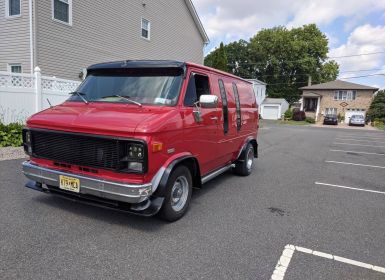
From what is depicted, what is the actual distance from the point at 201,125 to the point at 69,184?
6.87 feet

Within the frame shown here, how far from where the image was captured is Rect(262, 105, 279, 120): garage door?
4906cm

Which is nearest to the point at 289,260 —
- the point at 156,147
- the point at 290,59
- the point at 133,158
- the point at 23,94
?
the point at 156,147

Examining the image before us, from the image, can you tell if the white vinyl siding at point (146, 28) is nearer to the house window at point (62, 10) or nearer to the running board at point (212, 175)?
the house window at point (62, 10)

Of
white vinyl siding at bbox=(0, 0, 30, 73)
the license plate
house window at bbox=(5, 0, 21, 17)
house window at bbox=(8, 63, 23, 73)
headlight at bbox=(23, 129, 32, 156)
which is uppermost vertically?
house window at bbox=(5, 0, 21, 17)

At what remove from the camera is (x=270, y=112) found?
49.5 meters

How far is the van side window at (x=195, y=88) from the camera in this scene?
177 inches

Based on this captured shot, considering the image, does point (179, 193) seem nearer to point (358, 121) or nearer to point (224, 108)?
point (224, 108)

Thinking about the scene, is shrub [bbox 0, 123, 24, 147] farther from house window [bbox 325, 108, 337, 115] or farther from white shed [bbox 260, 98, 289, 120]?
house window [bbox 325, 108, 337, 115]

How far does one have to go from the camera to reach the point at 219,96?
5.51m

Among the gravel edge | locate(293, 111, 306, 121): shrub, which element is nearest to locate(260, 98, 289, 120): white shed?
locate(293, 111, 306, 121): shrub

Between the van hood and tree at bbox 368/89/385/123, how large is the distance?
48642 millimetres

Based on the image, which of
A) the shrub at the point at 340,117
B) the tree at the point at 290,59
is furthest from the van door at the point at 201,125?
the tree at the point at 290,59

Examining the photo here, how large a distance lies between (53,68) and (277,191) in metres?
10.6

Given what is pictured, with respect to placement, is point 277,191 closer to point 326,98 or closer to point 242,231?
point 242,231
